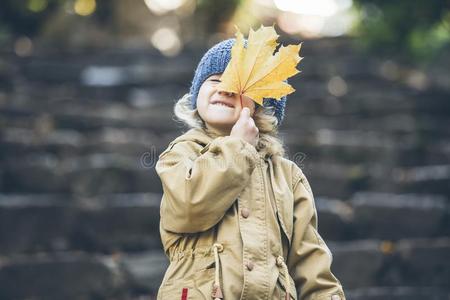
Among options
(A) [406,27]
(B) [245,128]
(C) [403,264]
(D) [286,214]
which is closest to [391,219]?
(C) [403,264]

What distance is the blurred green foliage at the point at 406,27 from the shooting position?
9672 millimetres

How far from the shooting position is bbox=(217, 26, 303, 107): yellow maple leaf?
2.66 metres

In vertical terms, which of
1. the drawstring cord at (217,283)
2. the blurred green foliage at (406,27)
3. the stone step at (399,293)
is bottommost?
the stone step at (399,293)

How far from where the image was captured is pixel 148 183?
19.7 ft

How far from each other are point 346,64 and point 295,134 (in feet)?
11.0

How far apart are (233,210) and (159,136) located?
5012 mm

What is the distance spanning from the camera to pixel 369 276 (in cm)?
493

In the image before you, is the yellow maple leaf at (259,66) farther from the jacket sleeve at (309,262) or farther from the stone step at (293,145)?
the stone step at (293,145)

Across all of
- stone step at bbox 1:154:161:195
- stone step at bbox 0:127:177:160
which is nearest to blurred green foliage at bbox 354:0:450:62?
stone step at bbox 0:127:177:160

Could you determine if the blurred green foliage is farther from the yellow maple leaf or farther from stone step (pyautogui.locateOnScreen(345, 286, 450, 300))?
the yellow maple leaf

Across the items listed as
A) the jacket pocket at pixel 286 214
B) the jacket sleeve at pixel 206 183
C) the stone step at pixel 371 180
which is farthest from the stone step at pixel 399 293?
the jacket sleeve at pixel 206 183

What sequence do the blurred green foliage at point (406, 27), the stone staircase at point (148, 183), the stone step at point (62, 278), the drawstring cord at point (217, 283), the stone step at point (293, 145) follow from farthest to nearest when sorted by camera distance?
the blurred green foliage at point (406, 27) < the stone step at point (293, 145) < the stone staircase at point (148, 183) < the stone step at point (62, 278) < the drawstring cord at point (217, 283)

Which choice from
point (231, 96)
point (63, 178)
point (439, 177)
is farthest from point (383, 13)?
point (231, 96)

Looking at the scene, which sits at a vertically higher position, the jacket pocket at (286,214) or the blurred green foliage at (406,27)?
the blurred green foliage at (406,27)
